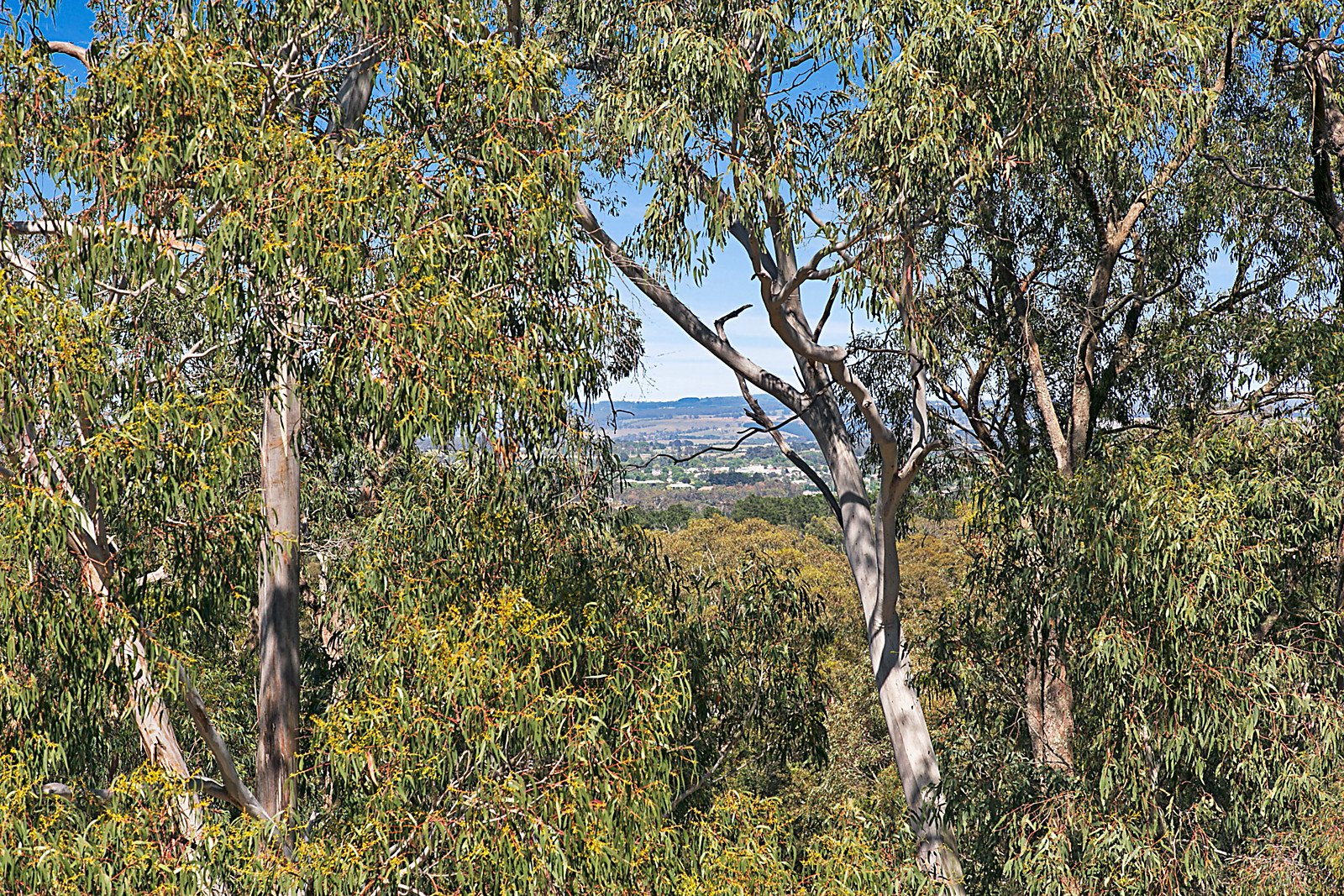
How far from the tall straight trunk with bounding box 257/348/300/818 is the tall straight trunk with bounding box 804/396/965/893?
3.07m

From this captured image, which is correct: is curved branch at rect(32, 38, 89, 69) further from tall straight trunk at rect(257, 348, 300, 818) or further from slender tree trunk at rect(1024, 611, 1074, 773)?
slender tree trunk at rect(1024, 611, 1074, 773)

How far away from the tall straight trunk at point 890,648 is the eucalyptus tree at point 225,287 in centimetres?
232

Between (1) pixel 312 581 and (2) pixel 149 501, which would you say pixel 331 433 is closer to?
(2) pixel 149 501

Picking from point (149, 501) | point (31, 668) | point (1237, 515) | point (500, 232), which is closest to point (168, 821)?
point (31, 668)

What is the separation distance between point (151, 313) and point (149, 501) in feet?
4.47

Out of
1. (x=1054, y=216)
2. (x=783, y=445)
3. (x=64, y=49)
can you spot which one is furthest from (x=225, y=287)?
(x=1054, y=216)

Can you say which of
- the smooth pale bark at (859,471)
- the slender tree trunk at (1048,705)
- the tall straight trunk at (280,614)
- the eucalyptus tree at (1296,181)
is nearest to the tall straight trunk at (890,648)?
the smooth pale bark at (859,471)

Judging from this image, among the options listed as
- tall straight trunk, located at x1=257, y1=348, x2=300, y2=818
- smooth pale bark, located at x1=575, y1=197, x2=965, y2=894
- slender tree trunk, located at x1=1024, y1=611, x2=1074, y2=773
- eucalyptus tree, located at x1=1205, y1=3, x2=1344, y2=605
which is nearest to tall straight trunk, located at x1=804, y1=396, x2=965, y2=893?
smooth pale bark, located at x1=575, y1=197, x2=965, y2=894

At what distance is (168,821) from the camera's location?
403 centimetres

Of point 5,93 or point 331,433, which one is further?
point 331,433

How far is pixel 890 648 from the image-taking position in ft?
21.4

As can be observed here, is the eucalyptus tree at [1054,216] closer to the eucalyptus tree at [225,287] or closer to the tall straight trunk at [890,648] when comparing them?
the tall straight trunk at [890,648]

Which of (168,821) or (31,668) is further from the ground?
(31,668)

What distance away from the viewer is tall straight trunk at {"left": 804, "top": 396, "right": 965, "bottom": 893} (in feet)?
20.3
